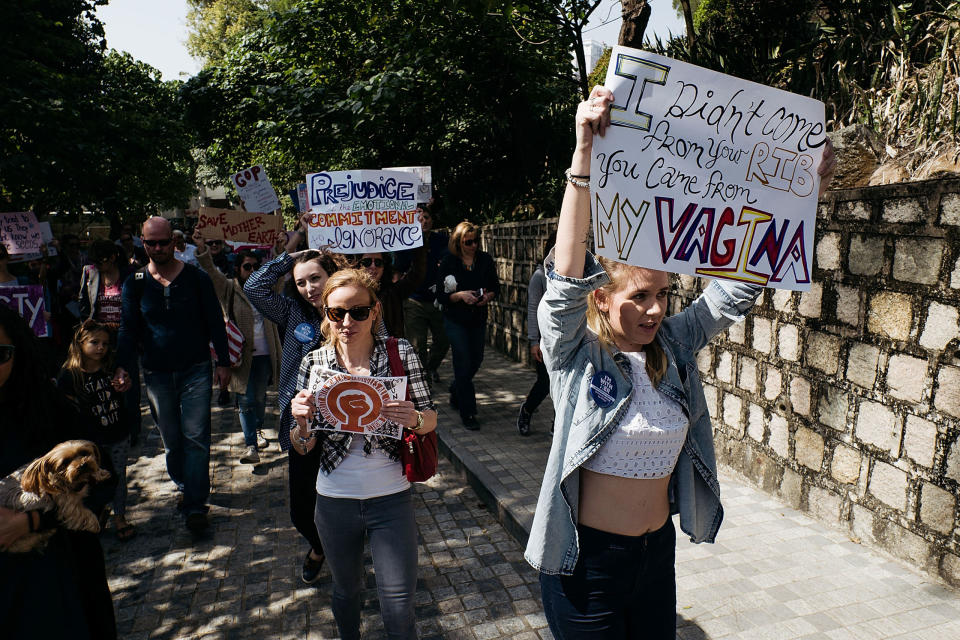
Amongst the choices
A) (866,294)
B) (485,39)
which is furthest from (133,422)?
(485,39)

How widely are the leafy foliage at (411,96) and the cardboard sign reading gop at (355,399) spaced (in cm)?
994

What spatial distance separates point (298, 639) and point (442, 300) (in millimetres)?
3743

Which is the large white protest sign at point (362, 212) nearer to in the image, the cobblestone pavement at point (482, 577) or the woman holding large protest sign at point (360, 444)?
the cobblestone pavement at point (482, 577)

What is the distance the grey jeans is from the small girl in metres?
2.37

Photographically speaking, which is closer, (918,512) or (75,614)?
(75,614)

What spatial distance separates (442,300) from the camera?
262 inches

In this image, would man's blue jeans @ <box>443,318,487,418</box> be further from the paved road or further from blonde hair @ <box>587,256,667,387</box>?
blonde hair @ <box>587,256,667,387</box>

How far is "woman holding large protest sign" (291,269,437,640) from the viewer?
2.67m

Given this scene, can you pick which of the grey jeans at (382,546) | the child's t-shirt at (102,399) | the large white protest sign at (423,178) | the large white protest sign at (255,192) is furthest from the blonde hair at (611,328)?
the large white protest sign at (255,192)

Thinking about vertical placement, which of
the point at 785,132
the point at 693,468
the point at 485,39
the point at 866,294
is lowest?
the point at 693,468

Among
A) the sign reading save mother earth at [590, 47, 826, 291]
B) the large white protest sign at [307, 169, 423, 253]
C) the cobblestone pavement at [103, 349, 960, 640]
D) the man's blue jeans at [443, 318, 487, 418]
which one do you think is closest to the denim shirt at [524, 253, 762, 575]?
the sign reading save mother earth at [590, 47, 826, 291]

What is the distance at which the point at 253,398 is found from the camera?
6.11 m

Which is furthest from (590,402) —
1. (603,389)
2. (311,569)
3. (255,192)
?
(255,192)

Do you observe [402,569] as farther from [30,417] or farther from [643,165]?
[643,165]
